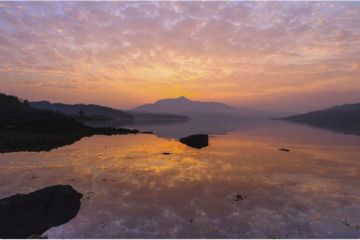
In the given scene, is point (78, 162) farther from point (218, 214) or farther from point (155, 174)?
point (218, 214)

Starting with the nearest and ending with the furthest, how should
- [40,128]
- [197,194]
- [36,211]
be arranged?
[36,211]
[197,194]
[40,128]

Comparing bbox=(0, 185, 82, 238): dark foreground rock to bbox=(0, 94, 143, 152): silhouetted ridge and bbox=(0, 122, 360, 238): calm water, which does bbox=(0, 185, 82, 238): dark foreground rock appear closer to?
bbox=(0, 122, 360, 238): calm water

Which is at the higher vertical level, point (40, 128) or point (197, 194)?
point (40, 128)

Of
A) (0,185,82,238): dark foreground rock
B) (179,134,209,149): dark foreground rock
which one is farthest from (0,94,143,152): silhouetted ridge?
(0,185,82,238): dark foreground rock

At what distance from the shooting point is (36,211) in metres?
14.2

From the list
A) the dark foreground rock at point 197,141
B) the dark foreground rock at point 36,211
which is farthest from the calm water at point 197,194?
the dark foreground rock at point 197,141

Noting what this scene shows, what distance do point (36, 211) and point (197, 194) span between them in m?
9.59

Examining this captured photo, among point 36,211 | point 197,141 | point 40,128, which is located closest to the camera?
point 36,211

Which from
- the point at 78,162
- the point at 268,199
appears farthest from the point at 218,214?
the point at 78,162

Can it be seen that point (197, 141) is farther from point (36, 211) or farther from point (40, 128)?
point (36, 211)

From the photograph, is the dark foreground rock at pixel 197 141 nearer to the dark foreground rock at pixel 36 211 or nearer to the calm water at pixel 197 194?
the calm water at pixel 197 194

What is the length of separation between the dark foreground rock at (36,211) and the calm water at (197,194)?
2.28 ft

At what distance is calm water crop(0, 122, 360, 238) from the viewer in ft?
44.5

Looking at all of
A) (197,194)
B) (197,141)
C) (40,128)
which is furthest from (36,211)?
(40,128)
